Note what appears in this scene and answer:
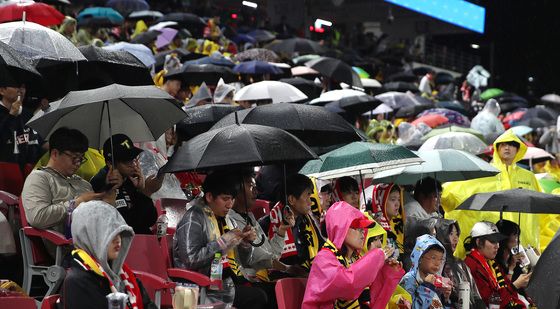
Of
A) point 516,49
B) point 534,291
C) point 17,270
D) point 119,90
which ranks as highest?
point 119,90

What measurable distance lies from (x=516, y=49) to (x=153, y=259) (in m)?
34.0

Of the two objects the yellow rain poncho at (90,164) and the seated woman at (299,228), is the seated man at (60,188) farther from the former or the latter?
the seated woman at (299,228)

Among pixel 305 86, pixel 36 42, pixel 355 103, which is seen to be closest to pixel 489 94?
pixel 305 86

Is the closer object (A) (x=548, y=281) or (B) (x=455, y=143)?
(A) (x=548, y=281)

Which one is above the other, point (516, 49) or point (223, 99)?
point (223, 99)

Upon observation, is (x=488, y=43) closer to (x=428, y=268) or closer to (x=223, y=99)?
(x=223, y=99)

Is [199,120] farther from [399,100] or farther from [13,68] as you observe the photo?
[399,100]

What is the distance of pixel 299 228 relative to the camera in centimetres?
812

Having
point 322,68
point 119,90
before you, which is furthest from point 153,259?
point 322,68

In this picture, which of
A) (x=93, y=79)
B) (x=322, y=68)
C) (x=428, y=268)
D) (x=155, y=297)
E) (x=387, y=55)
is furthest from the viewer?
(x=387, y=55)

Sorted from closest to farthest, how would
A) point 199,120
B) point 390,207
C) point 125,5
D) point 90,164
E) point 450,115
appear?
point 90,164
point 390,207
point 199,120
point 450,115
point 125,5

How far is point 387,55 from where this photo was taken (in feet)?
117

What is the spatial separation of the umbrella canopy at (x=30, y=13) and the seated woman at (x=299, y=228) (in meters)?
4.72

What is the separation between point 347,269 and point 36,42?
3.37 meters
